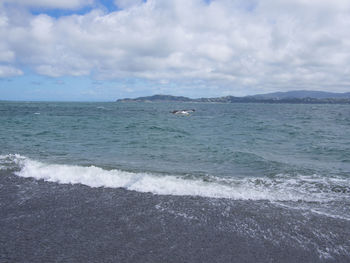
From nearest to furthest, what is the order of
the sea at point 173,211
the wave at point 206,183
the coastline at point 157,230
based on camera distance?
the coastline at point 157,230 < the sea at point 173,211 < the wave at point 206,183

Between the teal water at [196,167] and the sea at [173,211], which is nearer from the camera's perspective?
the sea at [173,211]

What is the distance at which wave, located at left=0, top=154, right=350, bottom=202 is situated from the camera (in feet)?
32.3

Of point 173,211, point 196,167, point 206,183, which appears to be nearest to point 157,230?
point 173,211

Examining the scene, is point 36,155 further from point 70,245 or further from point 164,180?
point 70,245

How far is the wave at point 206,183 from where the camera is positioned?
32.3ft

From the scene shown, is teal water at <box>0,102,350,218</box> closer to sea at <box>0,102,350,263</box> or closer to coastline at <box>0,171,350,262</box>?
sea at <box>0,102,350,263</box>

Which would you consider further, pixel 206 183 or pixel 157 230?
pixel 206 183

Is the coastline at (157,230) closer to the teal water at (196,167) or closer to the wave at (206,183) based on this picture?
the wave at (206,183)

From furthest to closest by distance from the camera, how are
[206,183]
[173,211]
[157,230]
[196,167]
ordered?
[196,167], [206,183], [173,211], [157,230]

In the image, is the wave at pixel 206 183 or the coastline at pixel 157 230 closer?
the coastline at pixel 157 230

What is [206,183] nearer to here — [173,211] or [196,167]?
[196,167]

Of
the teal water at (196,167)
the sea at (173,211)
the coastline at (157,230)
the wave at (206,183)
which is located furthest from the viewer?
the teal water at (196,167)

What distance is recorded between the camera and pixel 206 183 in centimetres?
1122

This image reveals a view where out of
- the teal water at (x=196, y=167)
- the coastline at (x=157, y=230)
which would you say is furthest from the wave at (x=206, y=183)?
the coastline at (x=157, y=230)
